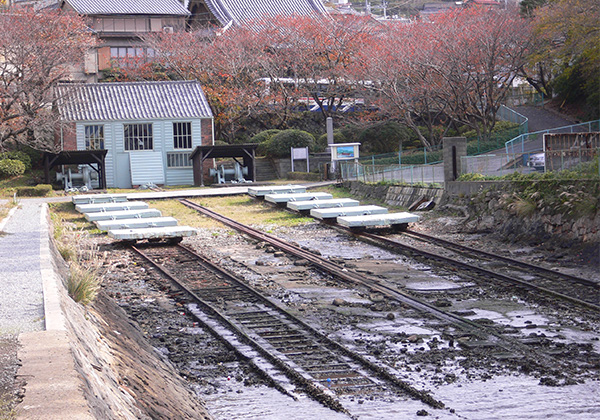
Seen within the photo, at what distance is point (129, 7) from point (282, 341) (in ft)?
177

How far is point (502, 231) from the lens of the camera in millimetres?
22844

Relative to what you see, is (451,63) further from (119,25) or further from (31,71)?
(119,25)

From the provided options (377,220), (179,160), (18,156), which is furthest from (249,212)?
(18,156)

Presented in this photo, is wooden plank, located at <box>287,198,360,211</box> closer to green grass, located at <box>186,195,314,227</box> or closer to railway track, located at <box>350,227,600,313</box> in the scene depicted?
green grass, located at <box>186,195,314,227</box>

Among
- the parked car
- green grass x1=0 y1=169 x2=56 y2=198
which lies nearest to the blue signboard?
the parked car

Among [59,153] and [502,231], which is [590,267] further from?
[59,153]

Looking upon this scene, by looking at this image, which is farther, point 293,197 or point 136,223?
point 293,197

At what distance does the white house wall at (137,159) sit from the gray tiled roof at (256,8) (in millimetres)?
21366

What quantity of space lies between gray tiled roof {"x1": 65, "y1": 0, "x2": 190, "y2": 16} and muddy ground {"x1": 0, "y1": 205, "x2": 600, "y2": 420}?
147 feet

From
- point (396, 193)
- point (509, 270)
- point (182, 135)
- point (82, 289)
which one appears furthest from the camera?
point (182, 135)

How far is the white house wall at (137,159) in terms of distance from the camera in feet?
137

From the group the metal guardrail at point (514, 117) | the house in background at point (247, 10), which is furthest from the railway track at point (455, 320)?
the house in background at point (247, 10)

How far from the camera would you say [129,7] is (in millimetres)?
61031

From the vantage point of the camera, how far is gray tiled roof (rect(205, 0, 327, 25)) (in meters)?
61.7
